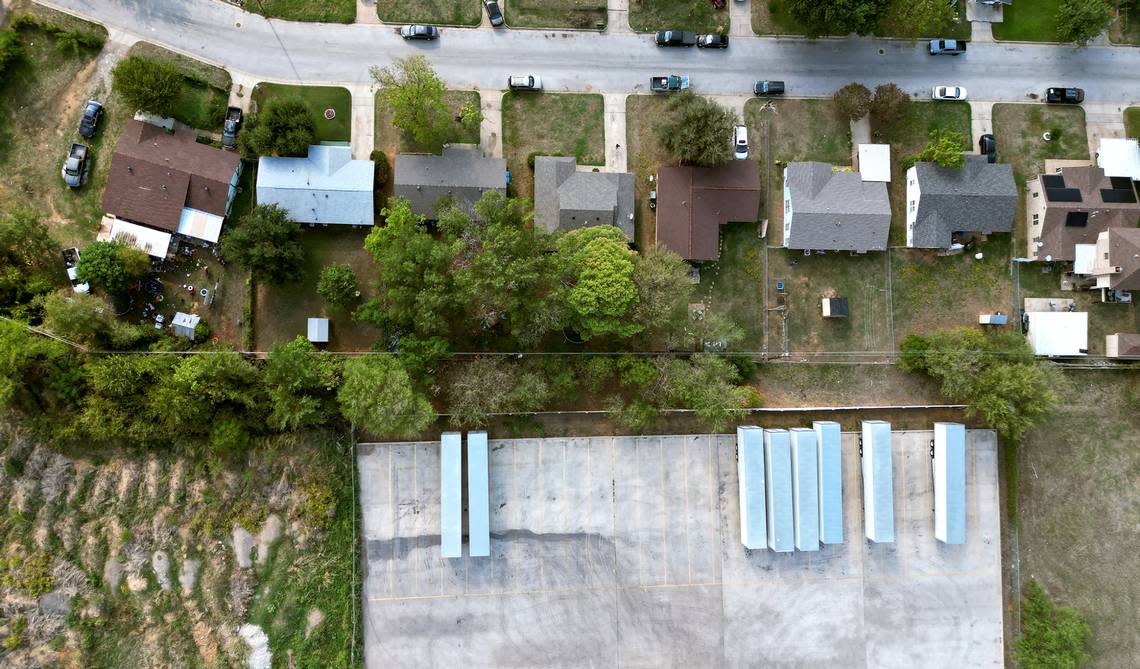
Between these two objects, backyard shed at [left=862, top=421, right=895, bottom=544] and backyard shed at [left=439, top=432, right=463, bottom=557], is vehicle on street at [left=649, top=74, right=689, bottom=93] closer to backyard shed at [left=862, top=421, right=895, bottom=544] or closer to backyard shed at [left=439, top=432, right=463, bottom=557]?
backyard shed at [left=862, top=421, right=895, bottom=544]

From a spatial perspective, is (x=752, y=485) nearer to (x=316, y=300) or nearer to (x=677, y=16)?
(x=316, y=300)

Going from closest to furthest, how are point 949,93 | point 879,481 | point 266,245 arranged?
point 266,245, point 879,481, point 949,93

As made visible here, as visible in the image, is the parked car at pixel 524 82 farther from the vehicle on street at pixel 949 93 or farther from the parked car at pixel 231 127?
the vehicle on street at pixel 949 93

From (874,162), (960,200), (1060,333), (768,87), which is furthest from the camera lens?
(768,87)

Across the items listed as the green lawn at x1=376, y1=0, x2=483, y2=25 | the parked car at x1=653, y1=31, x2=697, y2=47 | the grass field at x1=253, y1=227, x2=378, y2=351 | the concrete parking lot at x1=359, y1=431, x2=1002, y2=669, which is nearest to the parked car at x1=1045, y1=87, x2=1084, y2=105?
the concrete parking lot at x1=359, y1=431, x2=1002, y2=669

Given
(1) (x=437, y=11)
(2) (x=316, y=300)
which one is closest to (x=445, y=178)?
(2) (x=316, y=300)

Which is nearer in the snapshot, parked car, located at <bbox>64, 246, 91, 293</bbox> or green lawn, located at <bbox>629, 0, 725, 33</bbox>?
parked car, located at <bbox>64, 246, 91, 293</bbox>

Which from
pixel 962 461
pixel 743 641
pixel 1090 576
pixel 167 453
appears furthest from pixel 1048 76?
pixel 167 453
